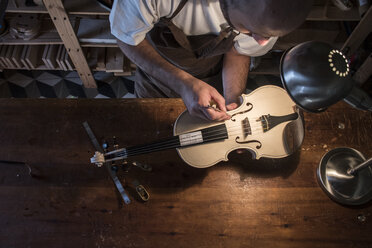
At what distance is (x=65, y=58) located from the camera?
113 inches

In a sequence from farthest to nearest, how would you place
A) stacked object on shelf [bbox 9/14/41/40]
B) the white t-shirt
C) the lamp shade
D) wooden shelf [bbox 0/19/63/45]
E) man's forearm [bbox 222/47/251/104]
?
wooden shelf [bbox 0/19/63/45]
stacked object on shelf [bbox 9/14/41/40]
man's forearm [bbox 222/47/251/104]
the white t-shirt
the lamp shade

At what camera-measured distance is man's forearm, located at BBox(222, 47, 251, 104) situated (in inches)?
68.1

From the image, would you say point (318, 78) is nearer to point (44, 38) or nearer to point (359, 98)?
point (359, 98)

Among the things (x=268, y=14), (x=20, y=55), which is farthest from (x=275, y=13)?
(x=20, y=55)

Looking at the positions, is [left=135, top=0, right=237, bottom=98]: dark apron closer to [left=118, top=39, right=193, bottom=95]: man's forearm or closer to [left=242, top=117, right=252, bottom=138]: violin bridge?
[left=118, top=39, right=193, bottom=95]: man's forearm

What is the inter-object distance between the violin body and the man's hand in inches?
2.9

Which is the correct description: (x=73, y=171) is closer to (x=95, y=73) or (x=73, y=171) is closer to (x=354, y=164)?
(x=354, y=164)

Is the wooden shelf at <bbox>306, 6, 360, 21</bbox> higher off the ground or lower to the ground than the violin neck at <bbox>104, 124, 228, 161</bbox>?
higher

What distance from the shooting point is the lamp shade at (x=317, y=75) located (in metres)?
0.74

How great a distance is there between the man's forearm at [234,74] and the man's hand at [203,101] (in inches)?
14.5

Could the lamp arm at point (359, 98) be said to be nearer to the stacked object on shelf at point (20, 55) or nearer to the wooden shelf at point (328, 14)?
the wooden shelf at point (328, 14)

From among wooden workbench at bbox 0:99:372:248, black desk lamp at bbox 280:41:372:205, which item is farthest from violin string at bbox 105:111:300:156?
black desk lamp at bbox 280:41:372:205

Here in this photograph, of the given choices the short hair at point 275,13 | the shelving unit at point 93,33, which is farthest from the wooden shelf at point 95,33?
the short hair at point 275,13

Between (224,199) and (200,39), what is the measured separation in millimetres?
873
